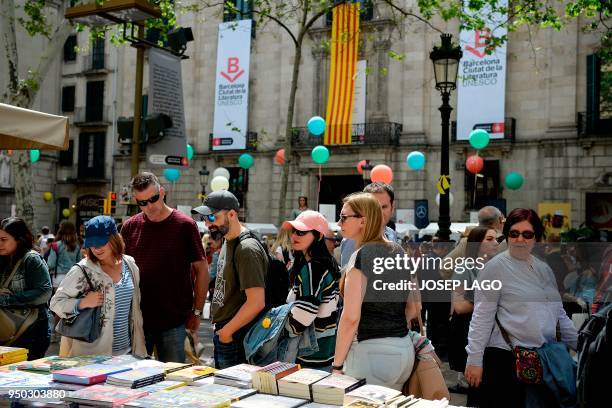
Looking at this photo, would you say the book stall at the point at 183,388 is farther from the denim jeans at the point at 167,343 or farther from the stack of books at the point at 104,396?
the denim jeans at the point at 167,343

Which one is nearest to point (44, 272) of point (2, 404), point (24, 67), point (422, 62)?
point (2, 404)

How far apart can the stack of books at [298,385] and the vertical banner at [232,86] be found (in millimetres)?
27702

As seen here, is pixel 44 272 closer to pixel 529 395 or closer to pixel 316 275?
pixel 316 275

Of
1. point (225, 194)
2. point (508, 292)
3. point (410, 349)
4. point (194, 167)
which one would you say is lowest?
point (410, 349)

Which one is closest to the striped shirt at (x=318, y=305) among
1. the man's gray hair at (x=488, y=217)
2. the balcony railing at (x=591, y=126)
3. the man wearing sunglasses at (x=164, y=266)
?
the man wearing sunglasses at (x=164, y=266)

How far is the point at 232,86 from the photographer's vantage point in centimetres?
3117

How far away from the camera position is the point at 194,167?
106ft

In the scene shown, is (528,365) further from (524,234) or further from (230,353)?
(230,353)

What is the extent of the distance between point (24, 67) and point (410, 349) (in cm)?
3466

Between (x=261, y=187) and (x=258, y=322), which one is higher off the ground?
(x=261, y=187)

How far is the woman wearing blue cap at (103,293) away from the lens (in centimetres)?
406

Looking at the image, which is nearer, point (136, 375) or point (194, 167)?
point (136, 375)

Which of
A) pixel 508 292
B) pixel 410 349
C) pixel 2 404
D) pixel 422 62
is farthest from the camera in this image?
pixel 422 62

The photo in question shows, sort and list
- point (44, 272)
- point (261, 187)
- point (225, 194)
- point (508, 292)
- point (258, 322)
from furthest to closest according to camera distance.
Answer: point (261, 187) → point (44, 272) → point (225, 194) → point (258, 322) → point (508, 292)
